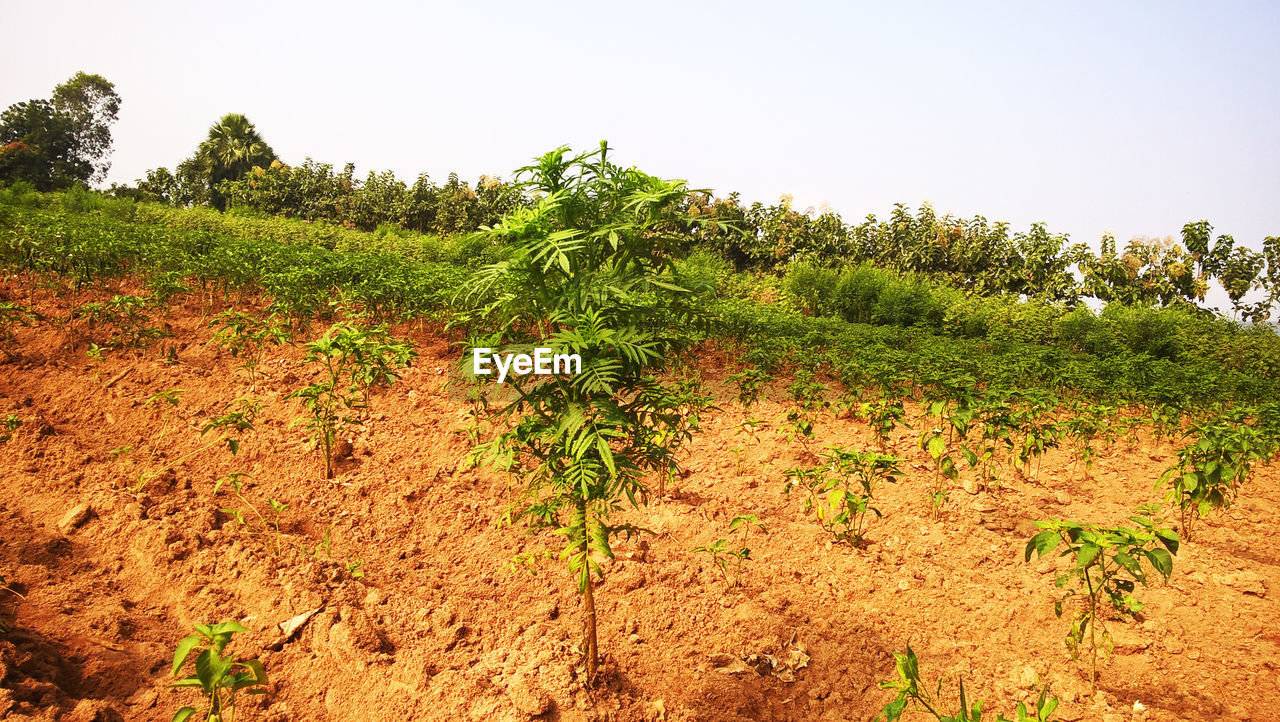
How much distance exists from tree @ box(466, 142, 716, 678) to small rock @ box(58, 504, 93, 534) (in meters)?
2.75

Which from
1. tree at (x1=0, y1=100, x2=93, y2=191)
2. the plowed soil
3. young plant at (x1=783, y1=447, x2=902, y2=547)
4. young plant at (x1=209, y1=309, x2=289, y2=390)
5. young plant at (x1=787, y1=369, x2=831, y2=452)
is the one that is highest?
tree at (x1=0, y1=100, x2=93, y2=191)

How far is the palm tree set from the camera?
42875 mm

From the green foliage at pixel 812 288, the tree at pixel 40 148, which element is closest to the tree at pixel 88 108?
the tree at pixel 40 148

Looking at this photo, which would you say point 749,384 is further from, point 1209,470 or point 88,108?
point 88,108

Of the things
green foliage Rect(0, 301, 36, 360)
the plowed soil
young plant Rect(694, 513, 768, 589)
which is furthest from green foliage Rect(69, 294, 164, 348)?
young plant Rect(694, 513, 768, 589)

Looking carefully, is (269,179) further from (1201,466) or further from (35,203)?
(1201,466)

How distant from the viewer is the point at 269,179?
33.0m

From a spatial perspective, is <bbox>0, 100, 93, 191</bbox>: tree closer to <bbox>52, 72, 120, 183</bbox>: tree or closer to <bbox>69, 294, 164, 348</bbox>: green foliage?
<bbox>52, 72, 120, 183</bbox>: tree

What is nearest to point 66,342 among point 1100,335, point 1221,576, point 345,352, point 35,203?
point 345,352

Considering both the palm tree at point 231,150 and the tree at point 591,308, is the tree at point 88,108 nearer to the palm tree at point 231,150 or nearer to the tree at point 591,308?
the palm tree at point 231,150

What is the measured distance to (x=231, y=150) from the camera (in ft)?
141

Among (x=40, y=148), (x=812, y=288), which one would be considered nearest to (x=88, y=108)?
(x=40, y=148)

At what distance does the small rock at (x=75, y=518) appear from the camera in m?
3.68

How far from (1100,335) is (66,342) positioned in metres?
17.4
